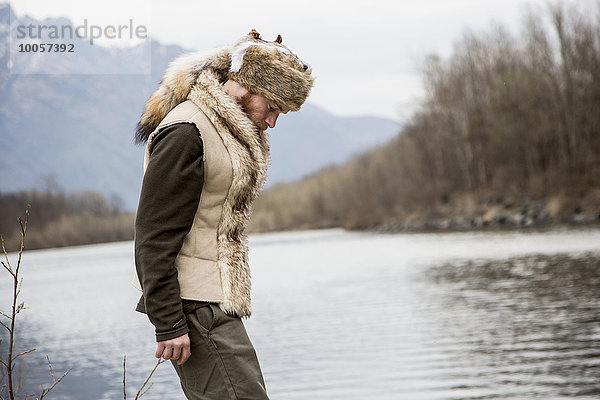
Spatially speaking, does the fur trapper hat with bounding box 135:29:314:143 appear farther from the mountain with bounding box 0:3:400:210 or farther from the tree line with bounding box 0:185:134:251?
the tree line with bounding box 0:185:134:251

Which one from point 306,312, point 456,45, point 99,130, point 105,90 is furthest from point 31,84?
point 456,45

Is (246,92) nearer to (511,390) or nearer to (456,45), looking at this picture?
(511,390)

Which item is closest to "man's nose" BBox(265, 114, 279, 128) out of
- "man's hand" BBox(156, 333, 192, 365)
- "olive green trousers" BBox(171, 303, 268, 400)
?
"olive green trousers" BBox(171, 303, 268, 400)

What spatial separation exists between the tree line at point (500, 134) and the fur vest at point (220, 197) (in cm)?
3415

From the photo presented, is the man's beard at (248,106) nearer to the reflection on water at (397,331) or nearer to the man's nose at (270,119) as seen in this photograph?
the man's nose at (270,119)

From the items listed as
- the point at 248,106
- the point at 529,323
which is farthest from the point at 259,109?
the point at 529,323

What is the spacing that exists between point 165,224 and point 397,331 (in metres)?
9.01

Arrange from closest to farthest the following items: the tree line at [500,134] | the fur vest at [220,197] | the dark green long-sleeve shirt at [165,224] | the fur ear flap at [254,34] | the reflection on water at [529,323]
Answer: the dark green long-sleeve shirt at [165,224] < the fur vest at [220,197] < the fur ear flap at [254,34] < the reflection on water at [529,323] < the tree line at [500,134]

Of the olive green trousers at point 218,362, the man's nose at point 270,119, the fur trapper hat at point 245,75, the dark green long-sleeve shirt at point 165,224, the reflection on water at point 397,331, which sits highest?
the fur trapper hat at point 245,75

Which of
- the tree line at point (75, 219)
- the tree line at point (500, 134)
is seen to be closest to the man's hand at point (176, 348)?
the tree line at point (500, 134)

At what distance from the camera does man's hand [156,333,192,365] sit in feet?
6.73

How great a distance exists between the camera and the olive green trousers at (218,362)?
211 cm

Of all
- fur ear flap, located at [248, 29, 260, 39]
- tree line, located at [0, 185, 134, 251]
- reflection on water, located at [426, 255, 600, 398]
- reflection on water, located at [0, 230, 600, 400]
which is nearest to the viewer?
fur ear flap, located at [248, 29, 260, 39]

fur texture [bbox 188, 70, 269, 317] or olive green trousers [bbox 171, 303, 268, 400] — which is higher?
fur texture [bbox 188, 70, 269, 317]
